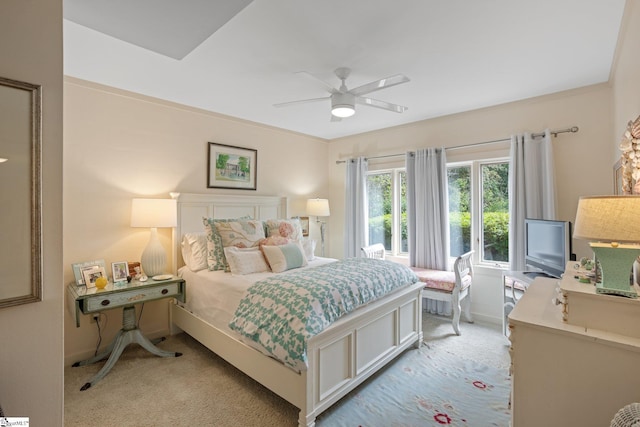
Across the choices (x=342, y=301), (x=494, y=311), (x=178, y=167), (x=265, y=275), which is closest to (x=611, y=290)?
(x=342, y=301)

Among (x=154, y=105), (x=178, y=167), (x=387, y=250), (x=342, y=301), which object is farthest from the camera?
(x=387, y=250)

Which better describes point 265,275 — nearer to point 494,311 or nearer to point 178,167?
point 178,167

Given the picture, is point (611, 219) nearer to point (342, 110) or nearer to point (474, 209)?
point (342, 110)

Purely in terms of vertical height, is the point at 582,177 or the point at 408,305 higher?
the point at 582,177

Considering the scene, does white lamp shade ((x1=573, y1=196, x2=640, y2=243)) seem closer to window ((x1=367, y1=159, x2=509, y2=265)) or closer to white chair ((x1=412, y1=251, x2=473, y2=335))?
white chair ((x1=412, y1=251, x2=473, y2=335))

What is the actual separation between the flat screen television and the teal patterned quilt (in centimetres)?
149

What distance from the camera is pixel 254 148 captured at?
13.3ft

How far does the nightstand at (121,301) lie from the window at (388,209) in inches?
116

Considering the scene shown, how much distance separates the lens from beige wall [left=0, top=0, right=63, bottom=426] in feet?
3.97

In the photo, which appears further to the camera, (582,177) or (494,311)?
(494,311)

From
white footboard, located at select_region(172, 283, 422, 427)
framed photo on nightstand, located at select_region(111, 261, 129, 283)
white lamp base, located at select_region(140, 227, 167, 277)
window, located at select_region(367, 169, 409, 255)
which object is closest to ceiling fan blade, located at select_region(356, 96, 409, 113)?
white footboard, located at select_region(172, 283, 422, 427)

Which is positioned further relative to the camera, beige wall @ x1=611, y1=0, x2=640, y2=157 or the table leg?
the table leg

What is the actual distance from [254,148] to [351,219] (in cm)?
185

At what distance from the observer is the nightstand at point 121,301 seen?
7.60 feet
